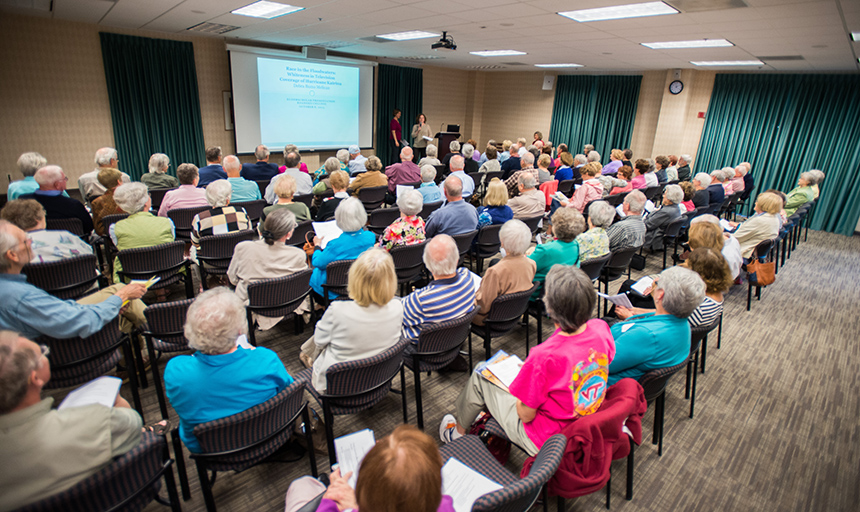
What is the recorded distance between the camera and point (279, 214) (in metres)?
3.07

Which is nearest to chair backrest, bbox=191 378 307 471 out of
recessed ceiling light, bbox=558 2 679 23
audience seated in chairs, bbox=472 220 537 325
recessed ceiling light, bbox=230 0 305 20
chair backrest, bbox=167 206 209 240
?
audience seated in chairs, bbox=472 220 537 325

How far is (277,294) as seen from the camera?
2.96m

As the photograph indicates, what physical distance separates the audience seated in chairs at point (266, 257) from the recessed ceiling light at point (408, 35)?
528cm

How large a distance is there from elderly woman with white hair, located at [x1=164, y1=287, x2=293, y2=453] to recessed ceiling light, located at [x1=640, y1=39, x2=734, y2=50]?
738 cm

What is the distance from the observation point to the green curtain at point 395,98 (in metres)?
12.4

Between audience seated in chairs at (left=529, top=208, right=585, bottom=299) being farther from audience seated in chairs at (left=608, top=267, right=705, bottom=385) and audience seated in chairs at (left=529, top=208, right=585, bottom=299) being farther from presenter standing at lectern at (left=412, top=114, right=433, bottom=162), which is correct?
presenter standing at lectern at (left=412, top=114, right=433, bottom=162)

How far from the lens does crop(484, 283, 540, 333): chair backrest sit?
286 centimetres

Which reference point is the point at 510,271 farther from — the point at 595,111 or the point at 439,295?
the point at 595,111

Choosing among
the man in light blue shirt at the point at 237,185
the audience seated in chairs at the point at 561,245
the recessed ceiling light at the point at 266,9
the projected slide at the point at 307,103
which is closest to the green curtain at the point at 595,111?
the projected slide at the point at 307,103

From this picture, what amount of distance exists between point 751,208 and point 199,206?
11900mm

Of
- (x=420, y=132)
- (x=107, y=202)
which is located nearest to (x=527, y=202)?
(x=107, y=202)

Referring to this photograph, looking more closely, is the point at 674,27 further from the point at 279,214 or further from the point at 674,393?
the point at 279,214

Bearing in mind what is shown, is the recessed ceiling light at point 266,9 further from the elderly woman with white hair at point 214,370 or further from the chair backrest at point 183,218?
the elderly woman with white hair at point 214,370

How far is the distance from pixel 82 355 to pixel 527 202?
4.54 m
